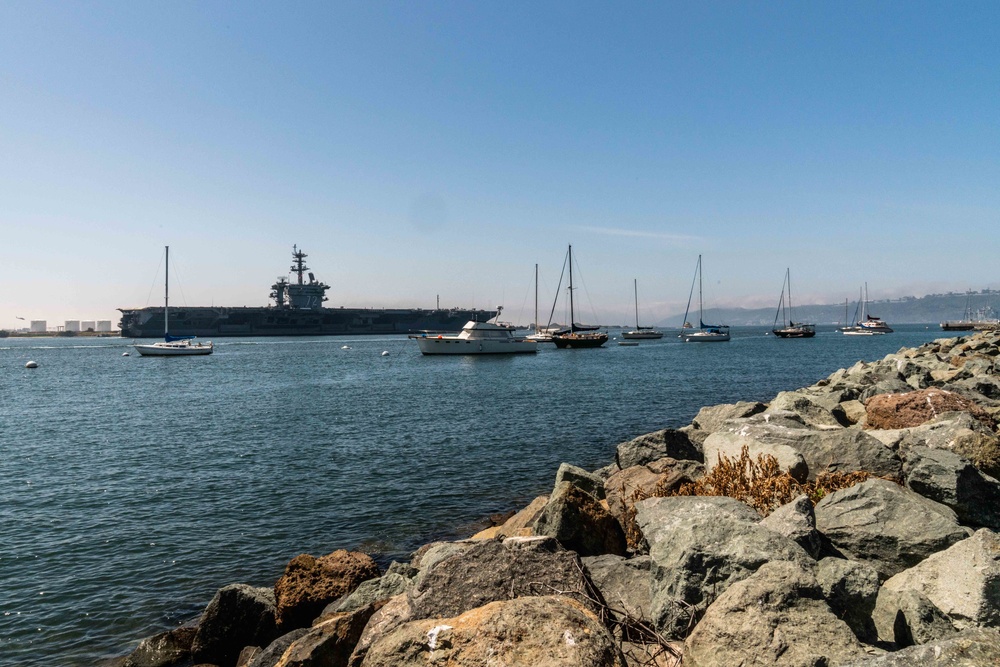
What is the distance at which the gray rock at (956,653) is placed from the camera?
2.56 m

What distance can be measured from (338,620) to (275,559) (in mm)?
4824

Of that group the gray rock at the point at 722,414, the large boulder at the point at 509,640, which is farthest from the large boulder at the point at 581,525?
the gray rock at the point at 722,414

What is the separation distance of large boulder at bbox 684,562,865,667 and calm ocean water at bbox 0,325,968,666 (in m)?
6.88

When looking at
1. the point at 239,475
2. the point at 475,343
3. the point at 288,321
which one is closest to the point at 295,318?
the point at 288,321

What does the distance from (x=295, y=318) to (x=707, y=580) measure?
12232 cm

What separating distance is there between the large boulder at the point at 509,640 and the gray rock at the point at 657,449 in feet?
25.0

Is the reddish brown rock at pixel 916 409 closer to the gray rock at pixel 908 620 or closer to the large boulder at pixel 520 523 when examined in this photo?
the large boulder at pixel 520 523

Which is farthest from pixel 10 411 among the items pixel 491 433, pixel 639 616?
pixel 639 616

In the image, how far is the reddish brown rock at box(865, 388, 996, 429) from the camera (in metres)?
9.82

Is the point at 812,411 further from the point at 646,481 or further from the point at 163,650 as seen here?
the point at 163,650

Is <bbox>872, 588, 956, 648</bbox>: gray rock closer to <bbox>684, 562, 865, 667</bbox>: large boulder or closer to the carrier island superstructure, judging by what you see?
<bbox>684, 562, 865, 667</bbox>: large boulder

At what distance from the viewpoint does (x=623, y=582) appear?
498 cm

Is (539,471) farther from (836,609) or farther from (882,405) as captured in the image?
(836,609)

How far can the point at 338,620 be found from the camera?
523 centimetres
